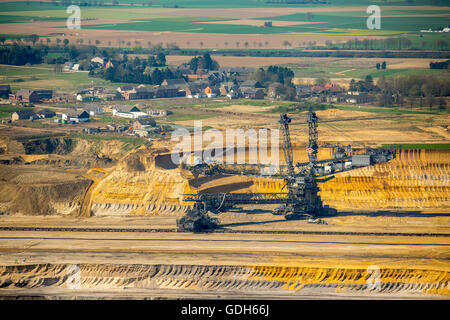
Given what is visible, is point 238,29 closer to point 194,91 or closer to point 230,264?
point 194,91

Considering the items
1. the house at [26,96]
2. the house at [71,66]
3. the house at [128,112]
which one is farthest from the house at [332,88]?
the house at [71,66]

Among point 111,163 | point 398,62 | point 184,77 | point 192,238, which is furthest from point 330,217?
point 398,62

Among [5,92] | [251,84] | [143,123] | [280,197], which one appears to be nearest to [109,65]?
[5,92]

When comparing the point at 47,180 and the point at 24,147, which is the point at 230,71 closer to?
the point at 24,147

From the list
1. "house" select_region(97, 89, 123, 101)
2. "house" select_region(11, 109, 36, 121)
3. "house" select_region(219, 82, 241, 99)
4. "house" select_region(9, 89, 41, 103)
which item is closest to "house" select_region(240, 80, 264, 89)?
Result: "house" select_region(219, 82, 241, 99)

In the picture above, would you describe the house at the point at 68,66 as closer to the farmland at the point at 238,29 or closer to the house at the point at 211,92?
the farmland at the point at 238,29
